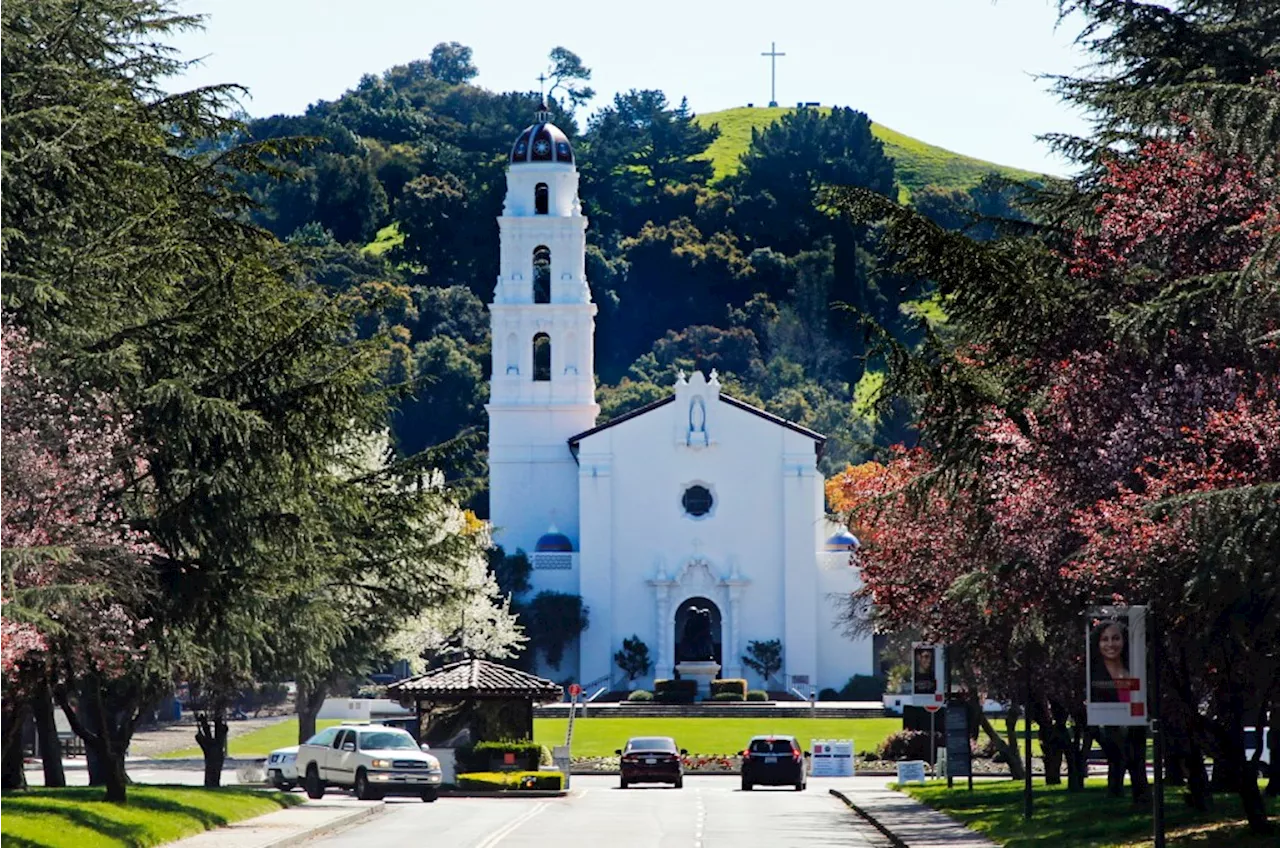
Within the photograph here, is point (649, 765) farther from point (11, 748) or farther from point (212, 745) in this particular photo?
point (11, 748)

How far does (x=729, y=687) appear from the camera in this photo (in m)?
92.9

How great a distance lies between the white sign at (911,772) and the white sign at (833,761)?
838 cm

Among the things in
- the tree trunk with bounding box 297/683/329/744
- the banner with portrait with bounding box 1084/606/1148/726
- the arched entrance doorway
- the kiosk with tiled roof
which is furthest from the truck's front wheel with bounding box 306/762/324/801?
the arched entrance doorway

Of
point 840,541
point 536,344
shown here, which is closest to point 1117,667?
point 840,541

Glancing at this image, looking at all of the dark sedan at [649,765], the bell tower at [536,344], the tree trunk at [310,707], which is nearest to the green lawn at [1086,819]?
the dark sedan at [649,765]

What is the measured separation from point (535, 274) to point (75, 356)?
73.9 m

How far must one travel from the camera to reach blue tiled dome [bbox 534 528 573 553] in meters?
100

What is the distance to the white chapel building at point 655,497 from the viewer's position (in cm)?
9925

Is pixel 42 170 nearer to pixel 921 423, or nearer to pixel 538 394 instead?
pixel 921 423

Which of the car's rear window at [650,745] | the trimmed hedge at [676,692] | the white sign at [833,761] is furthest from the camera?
the trimmed hedge at [676,692]

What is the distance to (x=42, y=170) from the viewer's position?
2830cm

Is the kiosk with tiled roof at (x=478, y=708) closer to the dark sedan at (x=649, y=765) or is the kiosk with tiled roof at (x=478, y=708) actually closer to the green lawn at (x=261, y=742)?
the dark sedan at (x=649, y=765)

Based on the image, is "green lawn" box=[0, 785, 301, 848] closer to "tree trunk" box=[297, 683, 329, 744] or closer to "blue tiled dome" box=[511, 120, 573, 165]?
"tree trunk" box=[297, 683, 329, 744]

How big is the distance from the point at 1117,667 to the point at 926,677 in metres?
17.9
